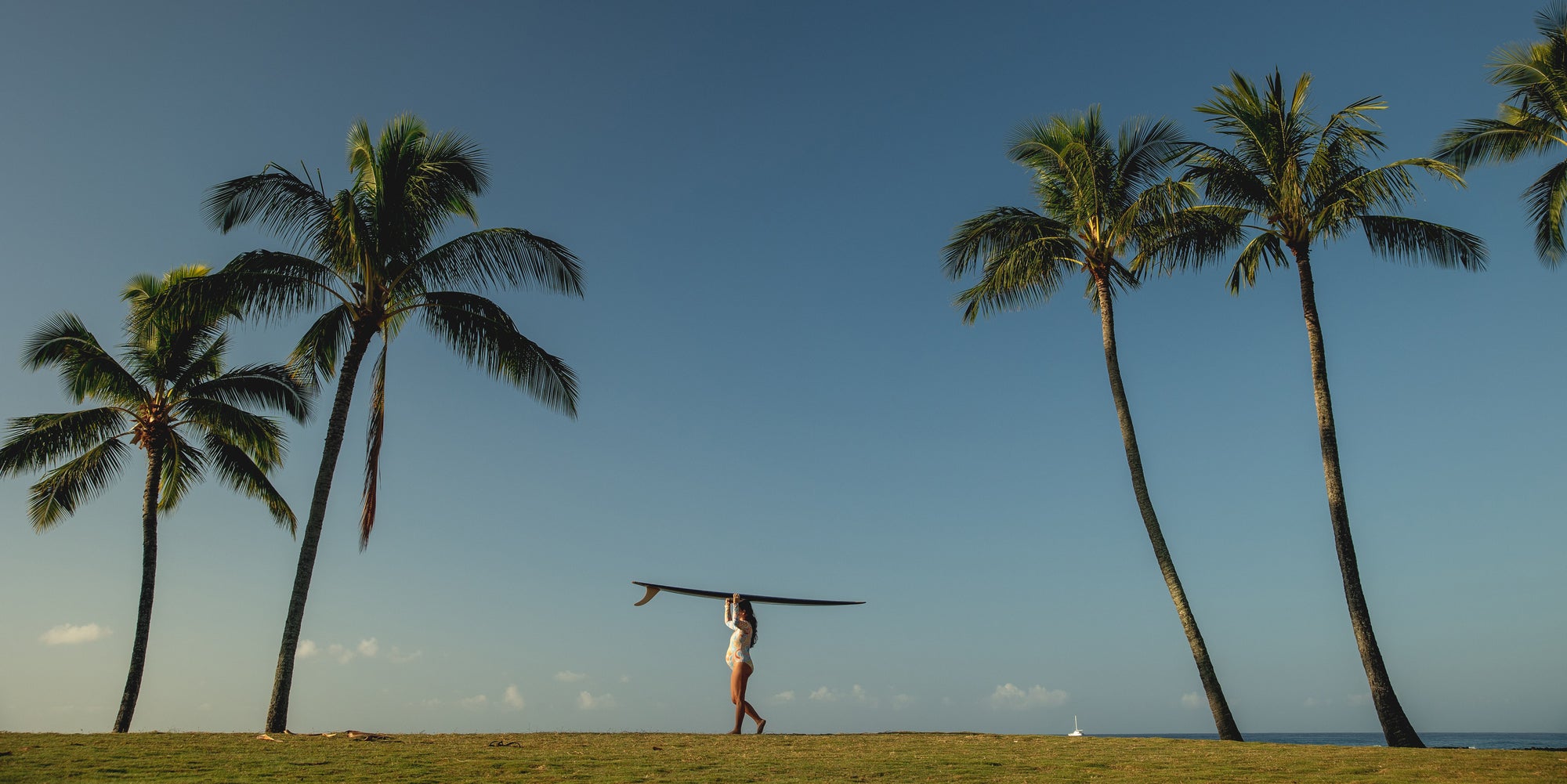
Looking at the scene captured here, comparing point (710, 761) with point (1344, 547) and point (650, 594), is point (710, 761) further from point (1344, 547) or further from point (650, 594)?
point (1344, 547)

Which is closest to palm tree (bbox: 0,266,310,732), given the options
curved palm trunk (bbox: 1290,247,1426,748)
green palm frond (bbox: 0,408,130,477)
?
green palm frond (bbox: 0,408,130,477)

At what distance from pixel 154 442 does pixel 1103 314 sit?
2327 centimetres

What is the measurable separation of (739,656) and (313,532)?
827 centimetres

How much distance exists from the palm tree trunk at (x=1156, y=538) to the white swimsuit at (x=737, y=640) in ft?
32.4

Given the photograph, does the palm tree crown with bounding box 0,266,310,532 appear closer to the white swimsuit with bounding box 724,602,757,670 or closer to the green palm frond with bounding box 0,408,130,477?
the green palm frond with bounding box 0,408,130,477

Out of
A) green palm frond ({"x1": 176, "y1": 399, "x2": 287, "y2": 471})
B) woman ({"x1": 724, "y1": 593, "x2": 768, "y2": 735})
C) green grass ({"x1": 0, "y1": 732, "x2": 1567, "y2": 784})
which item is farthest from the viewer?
green palm frond ({"x1": 176, "y1": 399, "x2": 287, "y2": 471})

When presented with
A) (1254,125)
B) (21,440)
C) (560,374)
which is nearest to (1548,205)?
(1254,125)

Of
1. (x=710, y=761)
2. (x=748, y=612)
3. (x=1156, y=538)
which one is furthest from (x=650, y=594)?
(x=1156, y=538)

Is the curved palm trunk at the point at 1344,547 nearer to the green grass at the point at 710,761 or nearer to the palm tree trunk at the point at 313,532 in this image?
the green grass at the point at 710,761

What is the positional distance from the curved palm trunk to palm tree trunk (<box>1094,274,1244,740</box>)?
2616mm

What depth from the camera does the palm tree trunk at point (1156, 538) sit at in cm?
1889

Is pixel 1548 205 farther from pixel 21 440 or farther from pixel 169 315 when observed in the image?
pixel 21 440

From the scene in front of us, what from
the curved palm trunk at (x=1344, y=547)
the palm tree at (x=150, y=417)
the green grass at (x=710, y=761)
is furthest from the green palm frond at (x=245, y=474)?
the curved palm trunk at (x=1344, y=547)

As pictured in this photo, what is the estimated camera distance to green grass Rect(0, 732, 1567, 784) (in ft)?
33.1
